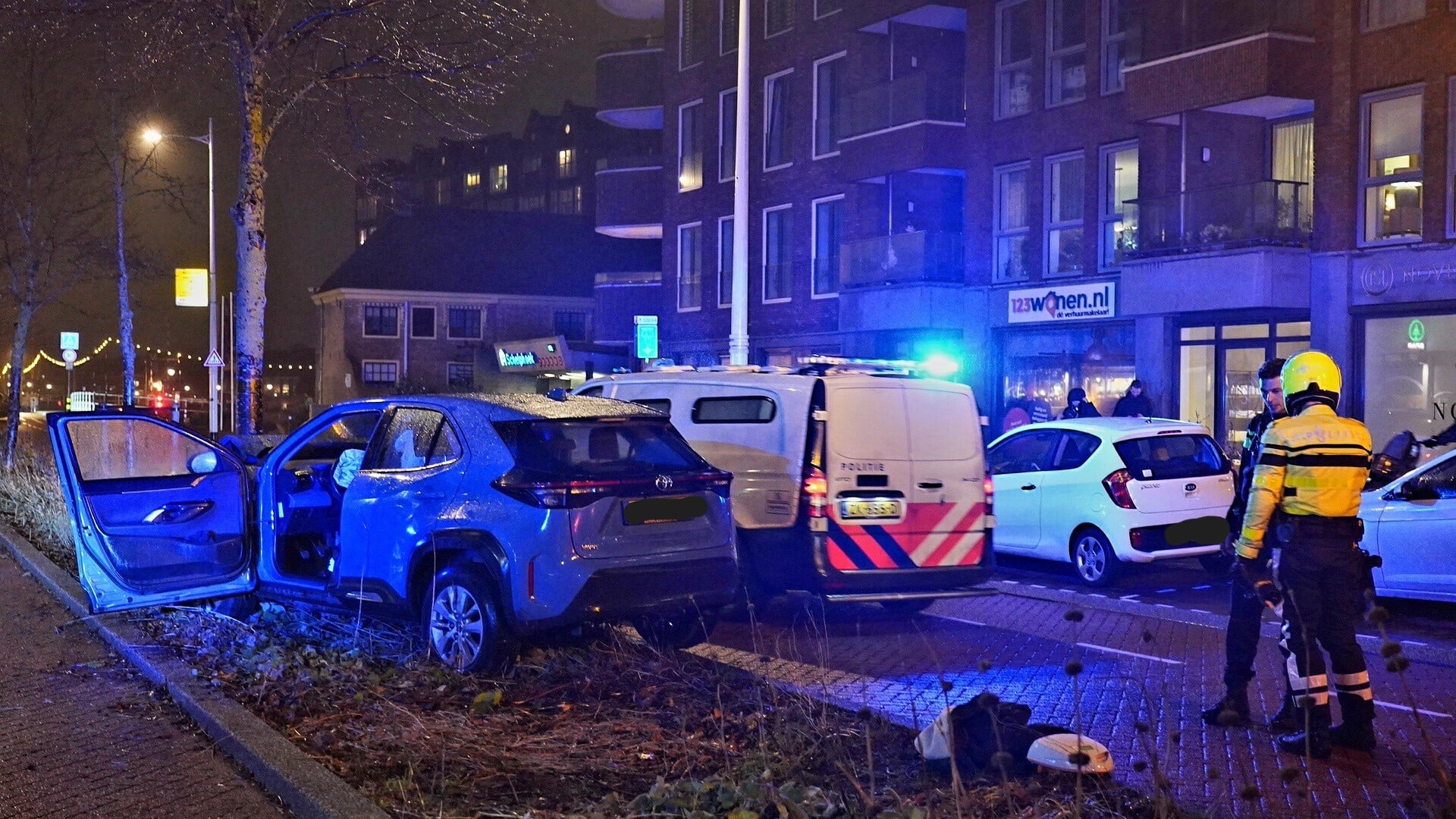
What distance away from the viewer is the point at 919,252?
2655cm

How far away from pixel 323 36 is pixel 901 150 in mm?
13831

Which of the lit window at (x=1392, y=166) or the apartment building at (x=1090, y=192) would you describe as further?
the apartment building at (x=1090, y=192)

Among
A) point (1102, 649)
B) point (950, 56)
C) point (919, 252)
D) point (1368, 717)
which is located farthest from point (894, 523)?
point (950, 56)

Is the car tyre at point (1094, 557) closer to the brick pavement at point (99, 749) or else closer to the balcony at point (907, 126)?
the brick pavement at point (99, 749)

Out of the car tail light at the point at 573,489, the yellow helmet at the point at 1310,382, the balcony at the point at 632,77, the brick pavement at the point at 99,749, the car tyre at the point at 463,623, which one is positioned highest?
the balcony at the point at 632,77

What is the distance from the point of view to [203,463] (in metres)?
8.81

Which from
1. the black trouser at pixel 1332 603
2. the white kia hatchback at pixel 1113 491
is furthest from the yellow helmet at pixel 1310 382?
the white kia hatchback at pixel 1113 491

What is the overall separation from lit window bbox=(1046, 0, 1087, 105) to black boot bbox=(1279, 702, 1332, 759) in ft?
63.7

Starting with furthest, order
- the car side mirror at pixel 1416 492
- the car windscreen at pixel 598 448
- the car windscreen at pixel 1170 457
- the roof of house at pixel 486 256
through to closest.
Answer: the roof of house at pixel 486 256 → the car windscreen at pixel 1170 457 → the car side mirror at pixel 1416 492 → the car windscreen at pixel 598 448

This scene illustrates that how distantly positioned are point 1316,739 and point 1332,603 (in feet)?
2.15

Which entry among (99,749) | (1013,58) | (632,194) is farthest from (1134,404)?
(632,194)

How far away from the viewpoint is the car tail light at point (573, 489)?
741 centimetres

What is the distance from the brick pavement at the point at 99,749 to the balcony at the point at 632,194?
94.8 feet

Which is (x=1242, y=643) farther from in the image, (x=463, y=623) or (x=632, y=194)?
(x=632, y=194)
